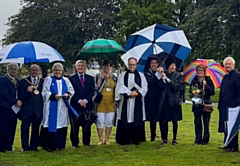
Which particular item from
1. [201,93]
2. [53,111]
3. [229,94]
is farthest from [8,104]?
[229,94]

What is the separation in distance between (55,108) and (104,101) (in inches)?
45.8

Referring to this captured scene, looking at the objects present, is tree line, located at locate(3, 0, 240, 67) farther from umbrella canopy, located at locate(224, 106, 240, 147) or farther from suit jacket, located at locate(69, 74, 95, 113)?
umbrella canopy, located at locate(224, 106, 240, 147)

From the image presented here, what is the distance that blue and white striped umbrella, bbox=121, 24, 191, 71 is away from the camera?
948 centimetres

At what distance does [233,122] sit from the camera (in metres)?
8.51

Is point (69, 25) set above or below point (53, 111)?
above

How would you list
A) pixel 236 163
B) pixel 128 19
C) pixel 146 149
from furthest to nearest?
1. pixel 128 19
2. pixel 146 149
3. pixel 236 163

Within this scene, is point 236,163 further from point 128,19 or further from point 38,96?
point 128,19

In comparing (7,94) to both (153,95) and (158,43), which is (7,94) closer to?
(153,95)

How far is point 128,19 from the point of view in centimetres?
3816

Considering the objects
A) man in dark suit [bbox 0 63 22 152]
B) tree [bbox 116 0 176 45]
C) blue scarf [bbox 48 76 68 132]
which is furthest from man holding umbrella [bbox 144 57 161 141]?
tree [bbox 116 0 176 45]

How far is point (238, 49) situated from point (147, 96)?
20.7m

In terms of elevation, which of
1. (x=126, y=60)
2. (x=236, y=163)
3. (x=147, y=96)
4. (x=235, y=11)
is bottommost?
(x=236, y=163)

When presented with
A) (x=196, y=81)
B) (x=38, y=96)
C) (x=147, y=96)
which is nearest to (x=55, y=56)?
(x=38, y=96)

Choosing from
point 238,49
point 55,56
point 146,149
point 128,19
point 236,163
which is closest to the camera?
point 236,163
